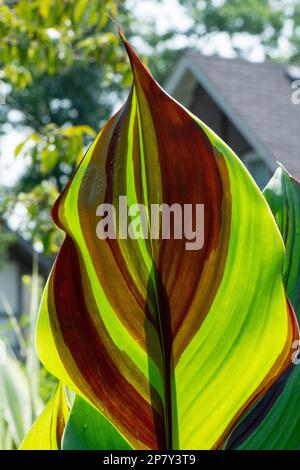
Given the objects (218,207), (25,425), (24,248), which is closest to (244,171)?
(218,207)

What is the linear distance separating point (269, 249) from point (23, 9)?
2.87m

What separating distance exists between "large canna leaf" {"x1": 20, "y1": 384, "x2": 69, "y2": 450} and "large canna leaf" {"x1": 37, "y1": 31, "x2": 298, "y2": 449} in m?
0.16

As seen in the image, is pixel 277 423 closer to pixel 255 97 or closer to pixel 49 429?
pixel 49 429

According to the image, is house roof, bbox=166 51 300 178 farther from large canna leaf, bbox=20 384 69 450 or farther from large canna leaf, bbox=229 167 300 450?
large canna leaf, bbox=229 167 300 450

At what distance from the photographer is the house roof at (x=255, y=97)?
12750 mm

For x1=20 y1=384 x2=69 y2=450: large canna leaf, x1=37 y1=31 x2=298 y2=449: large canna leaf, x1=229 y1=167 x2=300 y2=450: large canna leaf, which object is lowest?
x1=20 y1=384 x2=69 y2=450: large canna leaf

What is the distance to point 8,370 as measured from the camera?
4.10 feet

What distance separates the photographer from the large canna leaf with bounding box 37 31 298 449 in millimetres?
596

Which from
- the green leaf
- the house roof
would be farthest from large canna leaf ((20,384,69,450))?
the house roof

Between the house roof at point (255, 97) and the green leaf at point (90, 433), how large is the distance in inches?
445

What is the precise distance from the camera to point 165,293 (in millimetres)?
625

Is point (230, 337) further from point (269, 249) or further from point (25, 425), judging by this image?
point (25, 425)

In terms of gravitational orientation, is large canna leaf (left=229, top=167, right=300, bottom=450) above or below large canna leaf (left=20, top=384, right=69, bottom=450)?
above

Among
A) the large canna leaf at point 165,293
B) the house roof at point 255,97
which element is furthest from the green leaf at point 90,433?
the house roof at point 255,97
